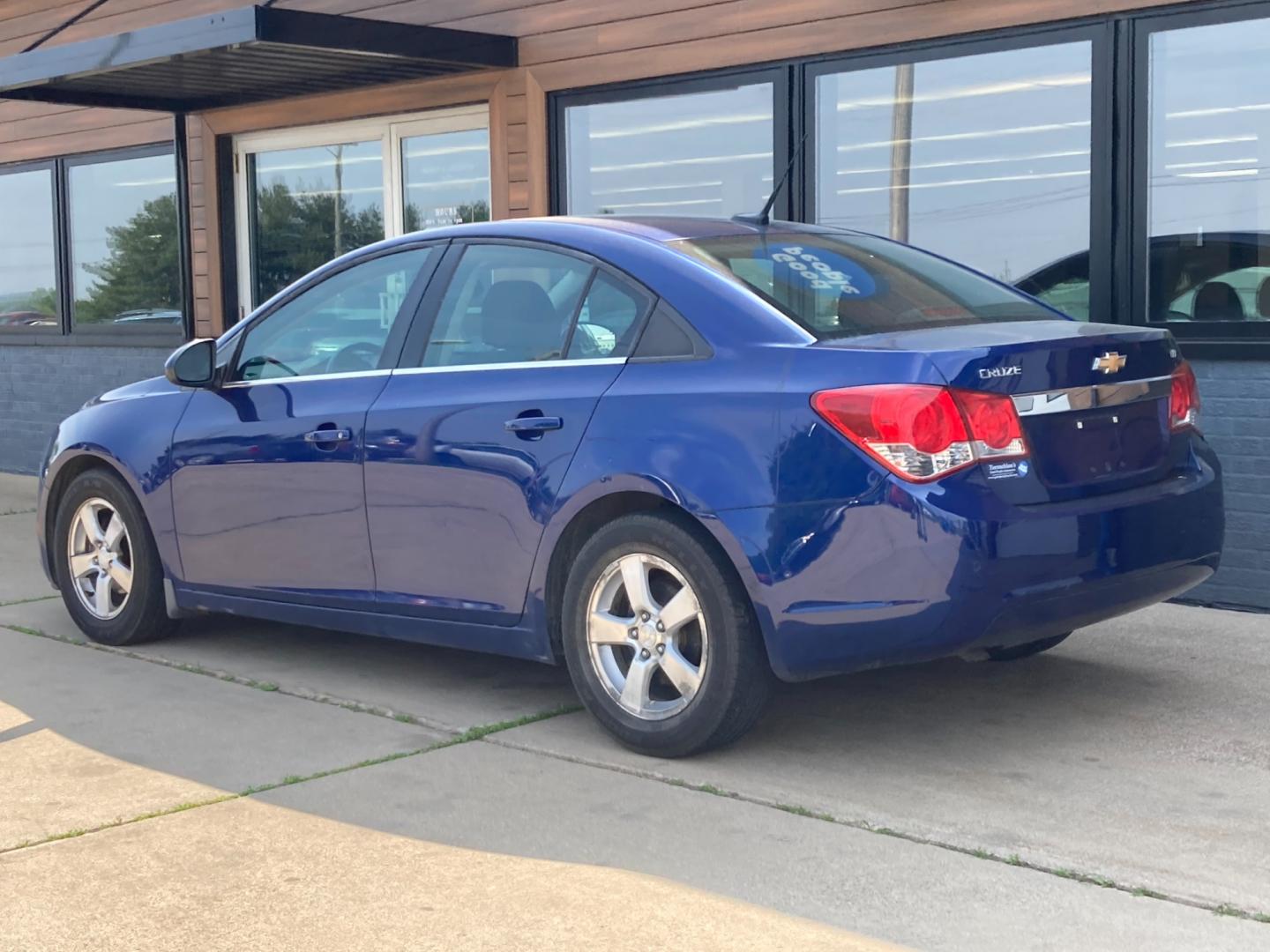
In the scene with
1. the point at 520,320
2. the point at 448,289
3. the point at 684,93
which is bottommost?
the point at 520,320

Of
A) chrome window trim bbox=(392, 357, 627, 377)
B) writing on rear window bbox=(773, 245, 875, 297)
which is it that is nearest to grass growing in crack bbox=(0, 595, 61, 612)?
chrome window trim bbox=(392, 357, 627, 377)

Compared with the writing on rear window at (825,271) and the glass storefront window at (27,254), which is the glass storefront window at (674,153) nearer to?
the writing on rear window at (825,271)

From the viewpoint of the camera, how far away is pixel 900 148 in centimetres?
841

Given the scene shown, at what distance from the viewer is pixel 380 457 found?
221 inches

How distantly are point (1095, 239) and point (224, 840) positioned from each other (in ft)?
16.0

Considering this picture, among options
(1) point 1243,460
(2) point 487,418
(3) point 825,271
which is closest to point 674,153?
(1) point 1243,460

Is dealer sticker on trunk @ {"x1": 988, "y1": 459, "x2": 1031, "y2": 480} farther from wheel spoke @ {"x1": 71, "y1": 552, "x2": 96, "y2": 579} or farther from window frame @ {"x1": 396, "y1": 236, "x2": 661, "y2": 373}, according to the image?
wheel spoke @ {"x1": 71, "y1": 552, "x2": 96, "y2": 579}

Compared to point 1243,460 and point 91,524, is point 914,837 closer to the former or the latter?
point 1243,460

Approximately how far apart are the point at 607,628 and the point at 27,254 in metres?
10.8

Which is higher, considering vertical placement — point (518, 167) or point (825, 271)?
point (518, 167)

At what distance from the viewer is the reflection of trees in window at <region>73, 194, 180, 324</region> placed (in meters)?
12.9

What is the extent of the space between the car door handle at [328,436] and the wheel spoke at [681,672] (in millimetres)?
1467

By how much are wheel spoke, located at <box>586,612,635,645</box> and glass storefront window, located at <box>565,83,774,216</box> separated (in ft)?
14.7

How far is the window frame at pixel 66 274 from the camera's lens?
13062 millimetres
